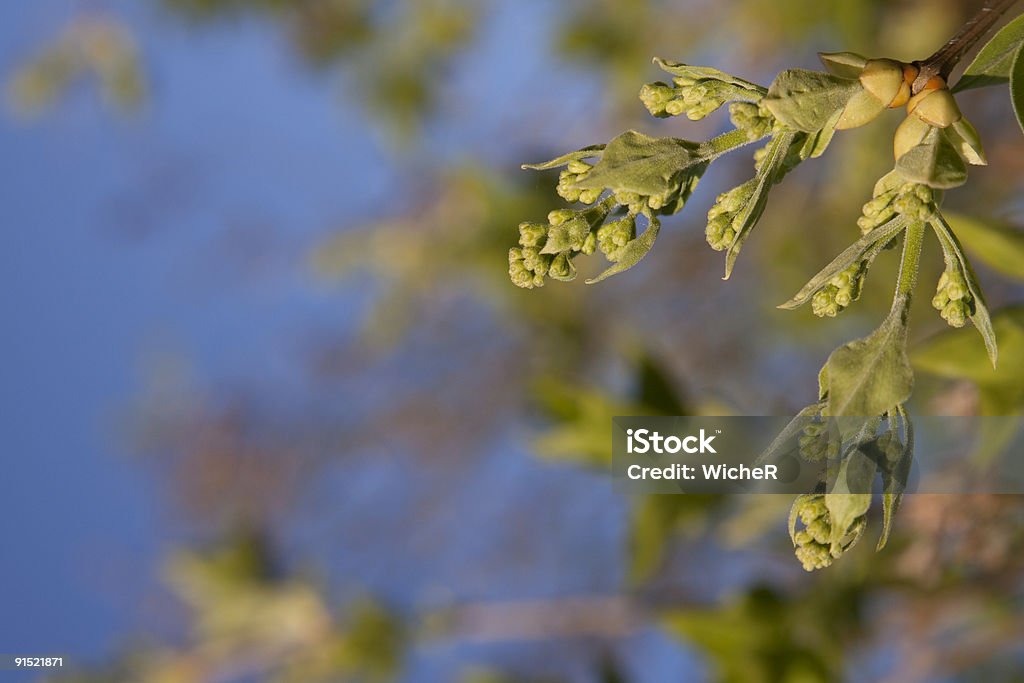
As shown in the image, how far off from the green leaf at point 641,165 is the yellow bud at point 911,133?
114 mm

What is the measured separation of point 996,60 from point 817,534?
0.30 meters

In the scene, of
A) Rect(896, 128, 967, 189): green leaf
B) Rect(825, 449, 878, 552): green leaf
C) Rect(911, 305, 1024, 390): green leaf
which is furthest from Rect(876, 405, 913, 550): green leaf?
Rect(911, 305, 1024, 390): green leaf

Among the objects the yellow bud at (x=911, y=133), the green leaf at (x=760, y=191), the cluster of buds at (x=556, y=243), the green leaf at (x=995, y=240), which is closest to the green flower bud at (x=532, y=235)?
the cluster of buds at (x=556, y=243)

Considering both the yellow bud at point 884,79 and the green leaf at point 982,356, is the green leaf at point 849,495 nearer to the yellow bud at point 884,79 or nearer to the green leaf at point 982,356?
the yellow bud at point 884,79

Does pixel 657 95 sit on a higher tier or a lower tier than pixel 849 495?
higher

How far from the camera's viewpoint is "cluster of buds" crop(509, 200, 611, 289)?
47 centimetres

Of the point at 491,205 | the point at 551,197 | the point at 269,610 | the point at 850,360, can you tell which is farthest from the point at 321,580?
the point at 850,360

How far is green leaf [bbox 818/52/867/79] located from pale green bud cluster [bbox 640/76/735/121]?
6 centimetres

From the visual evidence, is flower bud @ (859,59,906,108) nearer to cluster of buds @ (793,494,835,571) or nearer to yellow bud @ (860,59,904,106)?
yellow bud @ (860,59,904,106)

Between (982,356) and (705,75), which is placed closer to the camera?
(705,75)

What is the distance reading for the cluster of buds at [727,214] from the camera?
0.47m

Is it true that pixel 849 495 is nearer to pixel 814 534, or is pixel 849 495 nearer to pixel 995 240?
pixel 814 534

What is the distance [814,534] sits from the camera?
0.46 meters

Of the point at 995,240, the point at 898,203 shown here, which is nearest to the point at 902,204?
the point at 898,203
